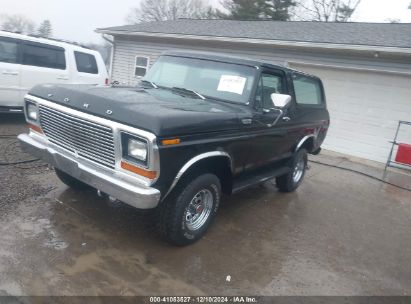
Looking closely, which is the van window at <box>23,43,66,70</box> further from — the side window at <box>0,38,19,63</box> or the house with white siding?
the house with white siding

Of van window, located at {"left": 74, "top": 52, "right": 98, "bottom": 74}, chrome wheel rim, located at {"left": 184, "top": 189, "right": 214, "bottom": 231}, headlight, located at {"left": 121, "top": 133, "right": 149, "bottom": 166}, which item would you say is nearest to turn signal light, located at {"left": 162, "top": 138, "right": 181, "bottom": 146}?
headlight, located at {"left": 121, "top": 133, "right": 149, "bottom": 166}

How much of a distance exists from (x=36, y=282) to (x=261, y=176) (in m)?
2.97

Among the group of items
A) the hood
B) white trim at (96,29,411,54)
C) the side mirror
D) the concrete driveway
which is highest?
white trim at (96,29,411,54)

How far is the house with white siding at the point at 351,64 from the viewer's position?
9.45 metres

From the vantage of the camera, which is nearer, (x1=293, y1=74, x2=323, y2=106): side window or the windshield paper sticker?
the windshield paper sticker

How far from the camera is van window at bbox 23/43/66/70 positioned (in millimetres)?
8125

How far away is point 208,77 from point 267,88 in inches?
31.1

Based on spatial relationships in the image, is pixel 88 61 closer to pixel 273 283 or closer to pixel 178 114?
pixel 178 114

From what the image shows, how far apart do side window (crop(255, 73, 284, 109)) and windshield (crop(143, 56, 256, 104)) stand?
17 centimetres

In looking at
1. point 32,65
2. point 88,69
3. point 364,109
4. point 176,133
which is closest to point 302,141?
point 176,133

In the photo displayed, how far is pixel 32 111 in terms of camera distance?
4.24 meters

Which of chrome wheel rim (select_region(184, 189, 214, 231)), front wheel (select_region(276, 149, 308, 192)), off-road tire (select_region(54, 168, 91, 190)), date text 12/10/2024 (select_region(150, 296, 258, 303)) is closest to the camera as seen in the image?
date text 12/10/2024 (select_region(150, 296, 258, 303))

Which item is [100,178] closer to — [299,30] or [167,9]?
[299,30]

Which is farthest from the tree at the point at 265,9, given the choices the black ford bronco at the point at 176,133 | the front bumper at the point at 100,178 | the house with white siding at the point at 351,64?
the front bumper at the point at 100,178
